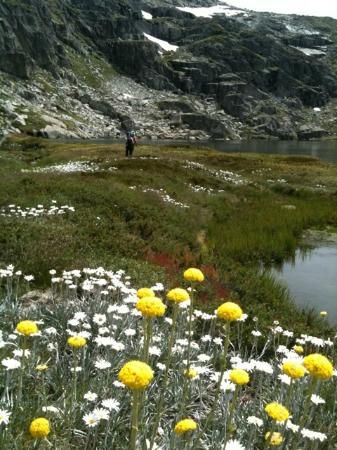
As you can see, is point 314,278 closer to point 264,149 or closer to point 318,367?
point 318,367

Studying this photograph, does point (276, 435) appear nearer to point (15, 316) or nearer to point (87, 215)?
point (15, 316)

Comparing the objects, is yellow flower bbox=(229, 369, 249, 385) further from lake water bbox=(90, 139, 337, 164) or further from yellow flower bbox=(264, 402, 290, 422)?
lake water bbox=(90, 139, 337, 164)

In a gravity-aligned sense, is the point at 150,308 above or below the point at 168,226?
above

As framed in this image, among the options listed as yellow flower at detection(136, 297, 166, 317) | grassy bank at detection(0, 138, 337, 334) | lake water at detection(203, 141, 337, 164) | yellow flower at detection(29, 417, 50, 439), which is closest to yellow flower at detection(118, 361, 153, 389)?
yellow flower at detection(136, 297, 166, 317)

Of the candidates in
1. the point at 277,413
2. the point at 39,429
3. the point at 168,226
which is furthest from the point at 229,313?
the point at 168,226

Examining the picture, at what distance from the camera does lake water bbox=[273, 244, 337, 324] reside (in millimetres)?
15201

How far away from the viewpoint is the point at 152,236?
1806cm

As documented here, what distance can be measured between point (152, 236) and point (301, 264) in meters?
5.88

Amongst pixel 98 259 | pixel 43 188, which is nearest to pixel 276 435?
pixel 98 259

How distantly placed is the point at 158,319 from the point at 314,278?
10.3 metres

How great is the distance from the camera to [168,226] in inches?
766

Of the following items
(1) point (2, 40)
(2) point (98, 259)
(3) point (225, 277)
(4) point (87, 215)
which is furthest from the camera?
(1) point (2, 40)

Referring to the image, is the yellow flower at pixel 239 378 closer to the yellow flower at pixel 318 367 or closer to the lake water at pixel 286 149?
the yellow flower at pixel 318 367

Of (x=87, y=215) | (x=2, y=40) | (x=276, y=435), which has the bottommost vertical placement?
(x=87, y=215)
